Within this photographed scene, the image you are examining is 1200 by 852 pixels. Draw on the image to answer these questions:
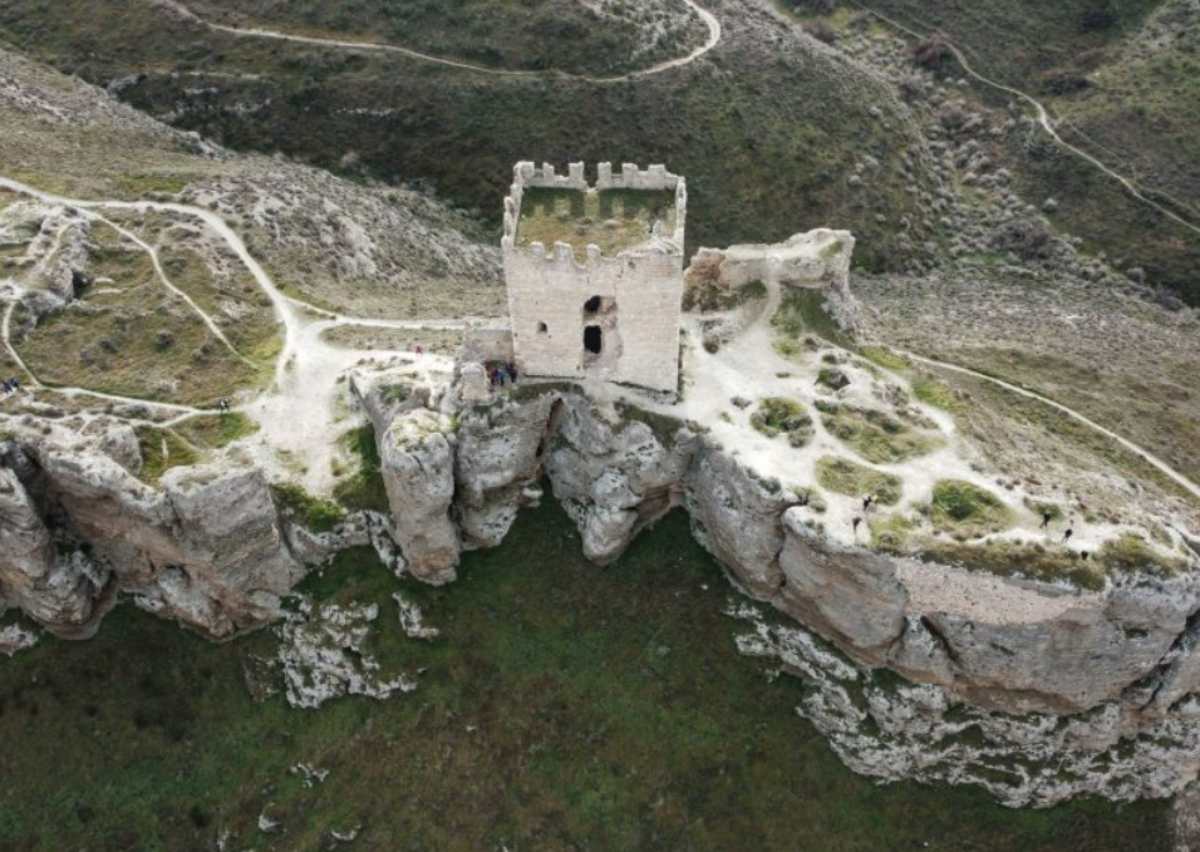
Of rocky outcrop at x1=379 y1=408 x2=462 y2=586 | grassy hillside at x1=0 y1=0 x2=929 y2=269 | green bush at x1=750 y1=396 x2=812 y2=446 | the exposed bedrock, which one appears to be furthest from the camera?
grassy hillside at x1=0 y1=0 x2=929 y2=269

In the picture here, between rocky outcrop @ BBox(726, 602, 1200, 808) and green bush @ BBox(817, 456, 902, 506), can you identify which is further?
rocky outcrop @ BBox(726, 602, 1200, 808)

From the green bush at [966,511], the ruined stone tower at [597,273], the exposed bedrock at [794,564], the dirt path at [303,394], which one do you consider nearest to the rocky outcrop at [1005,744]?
the exposed bedrock at [794,564]

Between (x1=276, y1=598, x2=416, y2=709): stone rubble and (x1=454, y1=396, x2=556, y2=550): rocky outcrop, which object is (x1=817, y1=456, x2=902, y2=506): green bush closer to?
(x1=454, y1=396, x2=556, y2=550): rocky outcrop

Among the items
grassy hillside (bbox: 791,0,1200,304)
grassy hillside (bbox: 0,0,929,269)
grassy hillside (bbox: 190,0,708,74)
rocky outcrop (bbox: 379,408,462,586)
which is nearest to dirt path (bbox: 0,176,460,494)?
rocky outcrop (bbox: 379,408,462,586)

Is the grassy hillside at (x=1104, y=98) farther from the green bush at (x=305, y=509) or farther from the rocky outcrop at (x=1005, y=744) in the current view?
the green bush at (x=305, y=509)

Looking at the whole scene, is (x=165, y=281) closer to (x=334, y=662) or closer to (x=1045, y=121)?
(x=334, y=662)

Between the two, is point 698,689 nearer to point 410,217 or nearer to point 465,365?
point 465,365

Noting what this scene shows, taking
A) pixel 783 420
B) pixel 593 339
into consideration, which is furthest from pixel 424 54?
pixel 783 420
